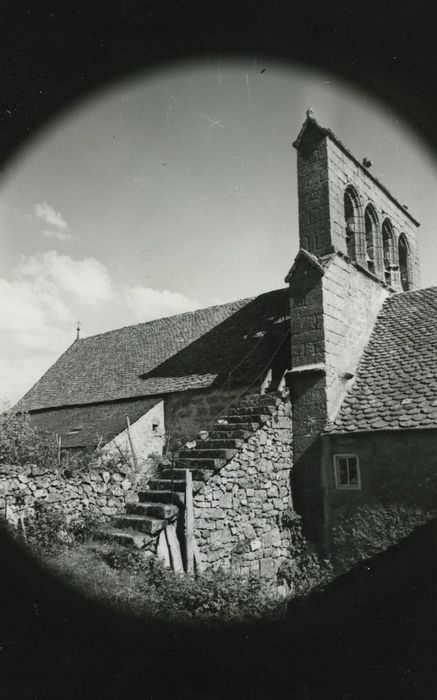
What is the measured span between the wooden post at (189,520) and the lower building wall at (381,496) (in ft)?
10.4

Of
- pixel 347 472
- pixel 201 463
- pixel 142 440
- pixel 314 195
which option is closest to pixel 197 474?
pixel 201 463

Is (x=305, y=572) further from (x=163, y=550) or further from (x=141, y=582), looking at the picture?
(x=141, y=582)

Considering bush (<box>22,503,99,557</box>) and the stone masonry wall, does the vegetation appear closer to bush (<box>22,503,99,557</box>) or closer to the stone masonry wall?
bush (<box>22,503,99,557</box>)

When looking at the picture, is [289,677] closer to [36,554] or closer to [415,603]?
[415,603]

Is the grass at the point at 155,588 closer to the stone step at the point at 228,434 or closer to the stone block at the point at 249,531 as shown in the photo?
the stone block at the point at 249,531

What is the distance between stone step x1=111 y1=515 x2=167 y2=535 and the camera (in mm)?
8266

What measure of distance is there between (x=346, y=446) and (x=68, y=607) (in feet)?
20.8

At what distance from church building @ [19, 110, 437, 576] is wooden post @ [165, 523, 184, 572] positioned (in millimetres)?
143

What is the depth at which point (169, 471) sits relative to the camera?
9703 mm

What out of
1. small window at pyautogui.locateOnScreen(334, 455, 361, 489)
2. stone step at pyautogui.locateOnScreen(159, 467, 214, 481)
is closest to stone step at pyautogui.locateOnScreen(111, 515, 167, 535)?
stone step at pyautogui.locateOnScreen(159, 467, 214, 481)

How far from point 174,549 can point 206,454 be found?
6.72 ft

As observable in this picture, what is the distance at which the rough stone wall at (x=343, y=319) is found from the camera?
1085 centimetres

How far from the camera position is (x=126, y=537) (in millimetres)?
8117

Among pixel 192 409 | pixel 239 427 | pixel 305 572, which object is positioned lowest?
pixel 305 572
